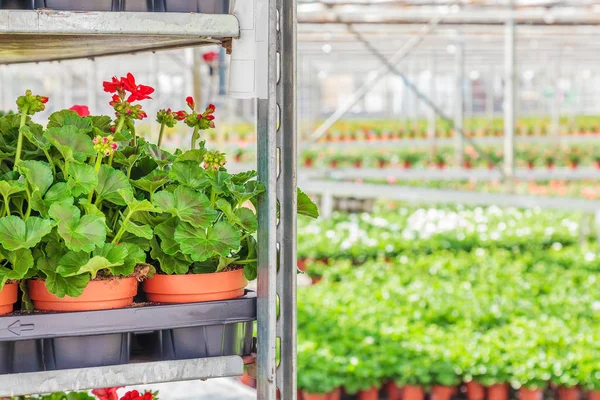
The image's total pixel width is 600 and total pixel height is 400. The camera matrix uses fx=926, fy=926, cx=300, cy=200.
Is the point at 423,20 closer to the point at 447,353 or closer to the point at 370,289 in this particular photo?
the point at 370,289

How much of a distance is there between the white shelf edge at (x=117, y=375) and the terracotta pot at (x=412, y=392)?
Answer: 2.60 m

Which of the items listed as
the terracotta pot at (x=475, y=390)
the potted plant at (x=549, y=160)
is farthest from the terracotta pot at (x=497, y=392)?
the potted plant at (x=549, y=160)

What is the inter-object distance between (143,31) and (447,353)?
2958 millimetres

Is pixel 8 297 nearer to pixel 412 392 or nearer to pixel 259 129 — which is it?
pixel 259 129

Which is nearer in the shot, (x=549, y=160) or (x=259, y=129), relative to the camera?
Result: (x=259, y=129)

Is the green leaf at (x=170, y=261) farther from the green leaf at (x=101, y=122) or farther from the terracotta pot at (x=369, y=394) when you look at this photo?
the terracotta pot at (x=369, y=394)

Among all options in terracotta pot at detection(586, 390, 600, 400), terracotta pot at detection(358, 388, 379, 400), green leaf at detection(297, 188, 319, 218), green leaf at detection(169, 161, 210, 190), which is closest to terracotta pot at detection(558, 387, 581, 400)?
terracotta pot at detection(586, 390, 600, 400)

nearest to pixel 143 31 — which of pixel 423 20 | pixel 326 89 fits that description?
pixel 423 20

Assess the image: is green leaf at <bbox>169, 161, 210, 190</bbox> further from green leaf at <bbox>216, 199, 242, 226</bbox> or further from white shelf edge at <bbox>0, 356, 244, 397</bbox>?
white shelf edge at <bbox>0, 356, 244, 397</bbox>

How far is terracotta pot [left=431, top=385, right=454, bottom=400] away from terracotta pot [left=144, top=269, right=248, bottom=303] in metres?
2.62

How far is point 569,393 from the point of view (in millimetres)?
3881

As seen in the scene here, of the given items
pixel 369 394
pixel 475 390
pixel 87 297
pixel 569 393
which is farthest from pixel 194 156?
pixel 569 393

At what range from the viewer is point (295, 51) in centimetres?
140

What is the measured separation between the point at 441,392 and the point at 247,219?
269cm
